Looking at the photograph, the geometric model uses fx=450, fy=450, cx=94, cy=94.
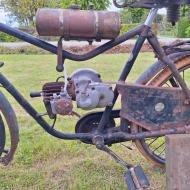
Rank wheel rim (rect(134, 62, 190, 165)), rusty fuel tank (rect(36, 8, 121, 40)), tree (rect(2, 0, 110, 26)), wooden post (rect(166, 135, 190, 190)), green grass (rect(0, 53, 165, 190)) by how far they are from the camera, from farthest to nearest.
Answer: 1. tree (rect(2, 0, 110, 26))
2. green grass (rect(0, 53, 165, 190))
3. wheel rim (rect(134, 62, 190, 165))
4. wooden post (rect(166, 135, 190, 190))
5. rusty fuel tank (rect(36, 8, 121, 40))

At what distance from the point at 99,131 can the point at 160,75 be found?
0.49 metres

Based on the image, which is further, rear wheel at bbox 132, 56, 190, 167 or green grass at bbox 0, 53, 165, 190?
green grass at bbox 0, 53, 165, 190

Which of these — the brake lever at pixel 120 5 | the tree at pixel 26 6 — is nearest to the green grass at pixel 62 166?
the brake lever at pixel 120 5

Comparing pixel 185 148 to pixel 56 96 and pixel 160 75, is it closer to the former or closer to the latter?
pixel 160 75

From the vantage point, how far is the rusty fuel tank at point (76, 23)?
7.85 feet

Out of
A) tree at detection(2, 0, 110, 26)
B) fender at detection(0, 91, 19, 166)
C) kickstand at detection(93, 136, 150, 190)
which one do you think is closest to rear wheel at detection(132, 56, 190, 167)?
kickstand at detection(93, 136, 150, 190)

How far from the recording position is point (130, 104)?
2658 mm

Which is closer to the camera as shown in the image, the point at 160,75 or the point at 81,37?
the point at 81,37

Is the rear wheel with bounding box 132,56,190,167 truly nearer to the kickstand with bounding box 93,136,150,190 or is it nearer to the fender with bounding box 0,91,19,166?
the kickstand with bounding box 93,136,150,190

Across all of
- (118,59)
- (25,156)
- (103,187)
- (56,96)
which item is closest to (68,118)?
(25,156)

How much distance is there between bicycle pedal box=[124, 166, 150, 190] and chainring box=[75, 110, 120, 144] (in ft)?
1.05

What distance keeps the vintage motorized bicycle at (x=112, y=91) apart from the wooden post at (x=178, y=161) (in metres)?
0.15

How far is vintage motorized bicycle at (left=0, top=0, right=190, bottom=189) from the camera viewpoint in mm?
2434

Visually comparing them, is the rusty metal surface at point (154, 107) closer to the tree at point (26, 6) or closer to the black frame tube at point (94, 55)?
the black frame tube at point (94, 55)
